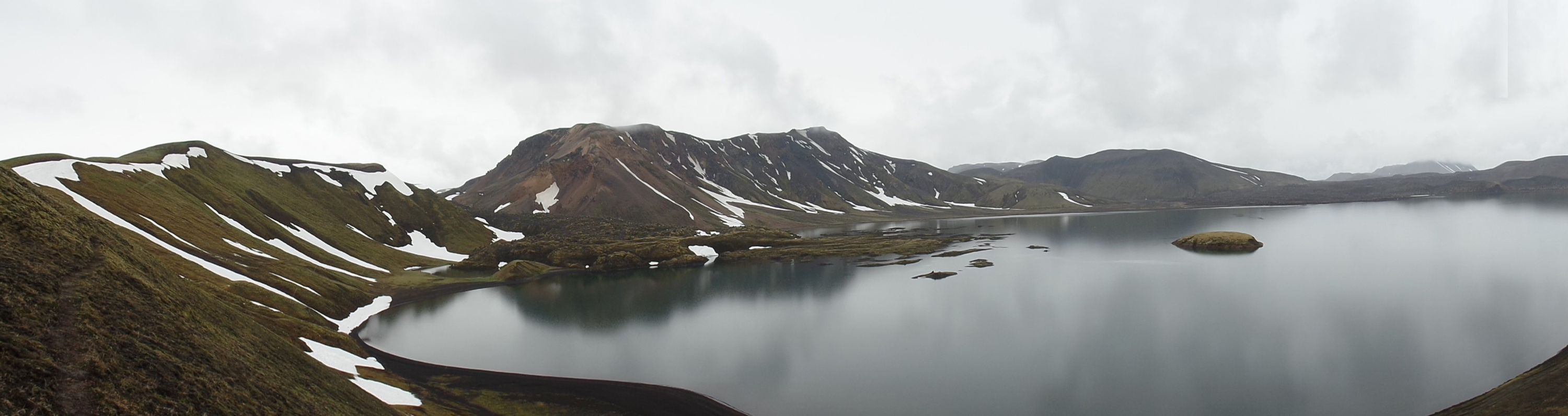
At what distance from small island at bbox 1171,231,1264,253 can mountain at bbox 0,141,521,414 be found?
113794 mm

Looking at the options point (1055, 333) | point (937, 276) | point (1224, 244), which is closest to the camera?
point (1055, 333)

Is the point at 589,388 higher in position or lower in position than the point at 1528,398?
lower

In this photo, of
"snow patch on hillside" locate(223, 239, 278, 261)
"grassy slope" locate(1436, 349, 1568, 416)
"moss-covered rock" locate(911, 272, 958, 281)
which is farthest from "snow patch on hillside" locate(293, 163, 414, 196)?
"grassy slope" locate(1436, 349, 1568, 416)

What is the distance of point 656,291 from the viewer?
246 ft

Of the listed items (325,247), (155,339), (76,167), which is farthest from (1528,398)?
(325,247)

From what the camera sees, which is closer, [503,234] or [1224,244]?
[1224,244]

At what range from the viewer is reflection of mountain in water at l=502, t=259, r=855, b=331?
58656 millimetres

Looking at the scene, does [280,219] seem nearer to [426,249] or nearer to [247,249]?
[426,249]

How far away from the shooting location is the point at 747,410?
3008 centimetres

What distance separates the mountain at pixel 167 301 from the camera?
11.5 metres

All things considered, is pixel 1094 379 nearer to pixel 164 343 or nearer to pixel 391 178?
pixel 164 343

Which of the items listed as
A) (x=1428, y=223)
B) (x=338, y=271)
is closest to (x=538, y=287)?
(x=338, y=271)

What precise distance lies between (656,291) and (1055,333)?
4850 centimetres

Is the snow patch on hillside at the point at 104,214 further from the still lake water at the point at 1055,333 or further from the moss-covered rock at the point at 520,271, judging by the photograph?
the moss-covered rock at the point at 520,271
